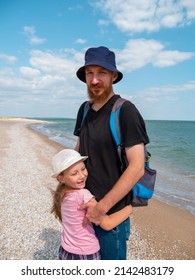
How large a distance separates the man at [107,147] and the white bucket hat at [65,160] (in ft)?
0.49

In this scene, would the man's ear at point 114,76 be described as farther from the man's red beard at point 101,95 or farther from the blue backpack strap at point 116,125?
the blue backpack strap at point 116,125

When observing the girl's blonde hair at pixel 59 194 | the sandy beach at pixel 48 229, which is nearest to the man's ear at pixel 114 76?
the girl's blonde hair at pixel 59 194

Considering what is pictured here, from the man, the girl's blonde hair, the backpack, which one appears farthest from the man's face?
the girl's blonde hair

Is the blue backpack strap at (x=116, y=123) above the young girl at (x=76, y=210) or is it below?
above

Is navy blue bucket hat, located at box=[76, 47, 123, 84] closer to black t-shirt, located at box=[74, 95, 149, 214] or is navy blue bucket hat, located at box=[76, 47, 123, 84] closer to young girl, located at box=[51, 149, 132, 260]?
black t-shirt, located at box=[74, 95, 149, 214]

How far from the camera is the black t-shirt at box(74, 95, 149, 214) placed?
2.42 metres

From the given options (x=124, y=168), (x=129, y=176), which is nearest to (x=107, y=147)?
(x=124, y=168)

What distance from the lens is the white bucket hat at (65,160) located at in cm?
268

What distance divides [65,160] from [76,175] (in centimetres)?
18

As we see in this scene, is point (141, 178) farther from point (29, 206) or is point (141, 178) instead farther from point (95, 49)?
point (29, 206)

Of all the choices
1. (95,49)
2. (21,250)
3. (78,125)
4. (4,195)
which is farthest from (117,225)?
(4,195)

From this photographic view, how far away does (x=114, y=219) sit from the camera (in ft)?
8.59
